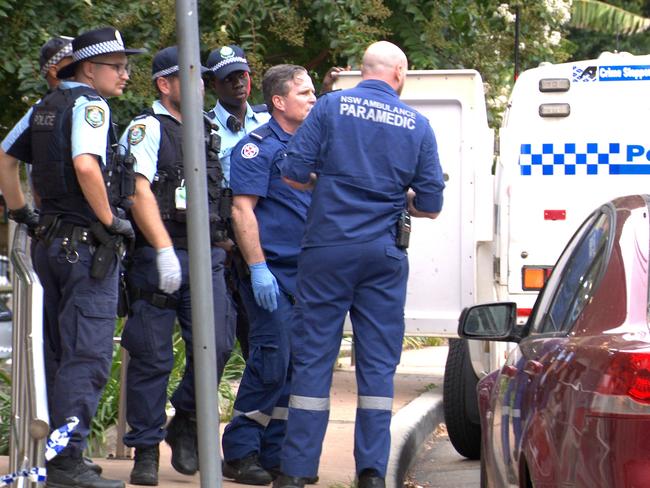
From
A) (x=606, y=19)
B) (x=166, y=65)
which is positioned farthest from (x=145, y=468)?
(x=606, y=19)

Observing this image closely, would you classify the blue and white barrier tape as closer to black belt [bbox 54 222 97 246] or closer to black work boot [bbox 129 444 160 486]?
black belt [bbox 54 222 97 246]

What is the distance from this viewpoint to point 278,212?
6652mm

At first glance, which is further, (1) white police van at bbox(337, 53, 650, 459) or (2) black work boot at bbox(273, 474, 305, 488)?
(1) white police van at bbox(337, 53, 650, 459)

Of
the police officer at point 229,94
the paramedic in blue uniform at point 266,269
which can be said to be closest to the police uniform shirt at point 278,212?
the paramedic in blue uniform at point 266,269

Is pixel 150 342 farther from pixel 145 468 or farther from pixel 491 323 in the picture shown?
pixel 491 323

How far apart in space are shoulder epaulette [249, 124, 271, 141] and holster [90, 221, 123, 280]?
3.54 feet

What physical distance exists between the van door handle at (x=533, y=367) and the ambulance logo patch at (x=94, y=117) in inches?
86.1

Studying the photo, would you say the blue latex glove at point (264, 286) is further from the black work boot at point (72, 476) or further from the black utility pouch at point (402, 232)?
the black work boot at point (72, 476)

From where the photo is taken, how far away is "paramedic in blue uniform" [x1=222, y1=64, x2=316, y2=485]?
21.3 feet

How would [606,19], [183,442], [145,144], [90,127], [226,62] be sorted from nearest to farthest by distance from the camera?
1. [90,127]
2. [145,144]
3. [183,442]
4. [226,62]
5. [606,19]

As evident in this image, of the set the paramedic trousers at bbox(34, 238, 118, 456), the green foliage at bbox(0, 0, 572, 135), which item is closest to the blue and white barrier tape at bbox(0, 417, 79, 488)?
the paramedic trousers at bbox(34, 238, 118, 456)

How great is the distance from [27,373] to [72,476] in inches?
68.6

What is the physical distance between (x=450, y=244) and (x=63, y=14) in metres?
3.31

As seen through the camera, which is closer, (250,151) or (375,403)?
(375,403)
